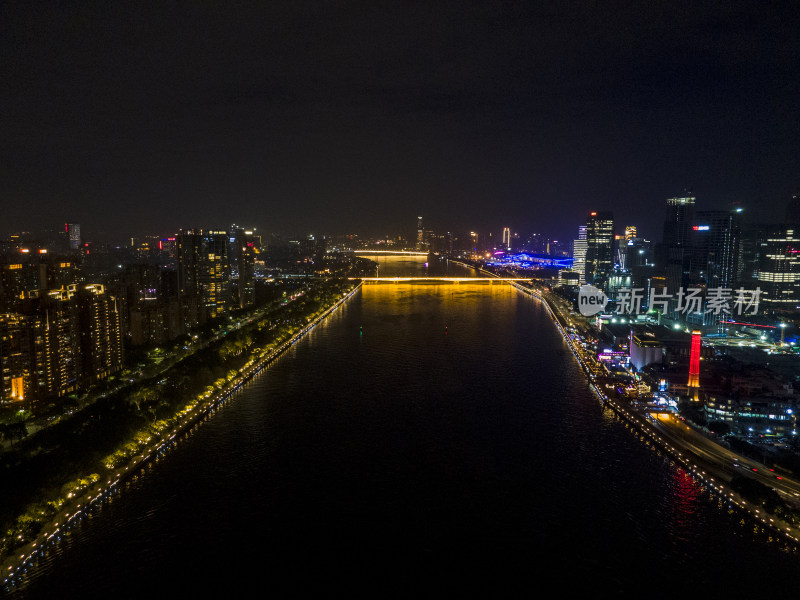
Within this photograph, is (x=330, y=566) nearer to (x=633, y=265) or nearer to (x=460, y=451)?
(x=460, y=451)

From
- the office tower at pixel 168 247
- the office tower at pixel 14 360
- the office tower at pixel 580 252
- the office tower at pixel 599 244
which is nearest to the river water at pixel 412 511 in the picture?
the office tower at pixel 14 360

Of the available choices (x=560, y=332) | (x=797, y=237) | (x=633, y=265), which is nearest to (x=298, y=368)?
(x=560, y=332)

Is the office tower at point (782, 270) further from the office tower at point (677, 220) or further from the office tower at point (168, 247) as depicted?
the office tower at point (168, 247)

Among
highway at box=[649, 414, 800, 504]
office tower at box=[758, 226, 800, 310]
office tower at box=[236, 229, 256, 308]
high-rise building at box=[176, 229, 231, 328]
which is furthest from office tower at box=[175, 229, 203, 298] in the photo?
office tower at box=[758, 226, 800, 310]

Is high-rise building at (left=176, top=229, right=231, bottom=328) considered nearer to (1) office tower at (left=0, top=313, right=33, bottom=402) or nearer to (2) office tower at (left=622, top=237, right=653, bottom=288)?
(1) office tower at (left=0, top=313, right=33, bottom=402)

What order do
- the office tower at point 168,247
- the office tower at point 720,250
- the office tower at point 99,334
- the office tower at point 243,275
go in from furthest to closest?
the office tower at point 168,247, the office tower at point 720,250, the office tower at point 243,275, the office tower at point 99,334

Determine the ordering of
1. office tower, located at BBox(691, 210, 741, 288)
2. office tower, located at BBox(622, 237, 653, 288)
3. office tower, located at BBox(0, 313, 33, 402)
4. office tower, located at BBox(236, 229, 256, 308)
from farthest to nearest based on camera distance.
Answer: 1. office tower, located at BBox(622, 237, 653, 288)
2. office tower, located at BBox(691, 210, 741, 288)
3. office tower, located at BBox(236, 229, 256, 308)
4. office tower, located at BBox(0, 313, 33, 402)
